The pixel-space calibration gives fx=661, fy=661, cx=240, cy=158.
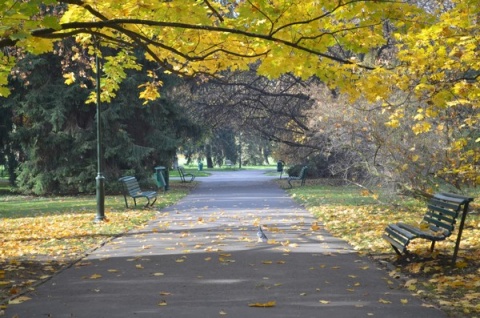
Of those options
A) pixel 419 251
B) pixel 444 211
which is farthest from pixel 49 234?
pixel 444 211

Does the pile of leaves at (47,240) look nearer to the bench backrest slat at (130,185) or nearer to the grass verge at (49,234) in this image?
the grass verge at (49,234)

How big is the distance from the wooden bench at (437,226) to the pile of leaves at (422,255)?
0.84ft

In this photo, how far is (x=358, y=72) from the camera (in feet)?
33.5

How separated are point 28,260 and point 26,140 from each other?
19.7 meters

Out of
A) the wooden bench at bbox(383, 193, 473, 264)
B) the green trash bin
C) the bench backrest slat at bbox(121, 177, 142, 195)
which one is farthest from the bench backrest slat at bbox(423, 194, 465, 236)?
the green trash bin

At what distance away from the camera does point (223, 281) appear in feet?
25.9

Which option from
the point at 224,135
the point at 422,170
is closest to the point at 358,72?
the point at 422,170

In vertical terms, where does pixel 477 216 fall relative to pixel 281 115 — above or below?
below

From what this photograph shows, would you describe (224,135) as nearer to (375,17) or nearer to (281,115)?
(281,115)

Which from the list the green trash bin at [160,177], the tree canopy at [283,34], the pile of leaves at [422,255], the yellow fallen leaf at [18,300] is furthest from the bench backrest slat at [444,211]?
the green trash bin at [160,177]

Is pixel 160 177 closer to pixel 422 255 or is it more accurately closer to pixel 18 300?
pixel 422 255

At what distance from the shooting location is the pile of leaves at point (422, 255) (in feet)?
22.7

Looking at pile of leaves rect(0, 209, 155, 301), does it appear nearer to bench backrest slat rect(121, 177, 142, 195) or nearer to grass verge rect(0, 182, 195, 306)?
grass verge rect(0, 182, 195, 306)

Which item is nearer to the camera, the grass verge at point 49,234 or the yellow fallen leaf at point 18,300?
the yellow fallen leaf at point 18,300
